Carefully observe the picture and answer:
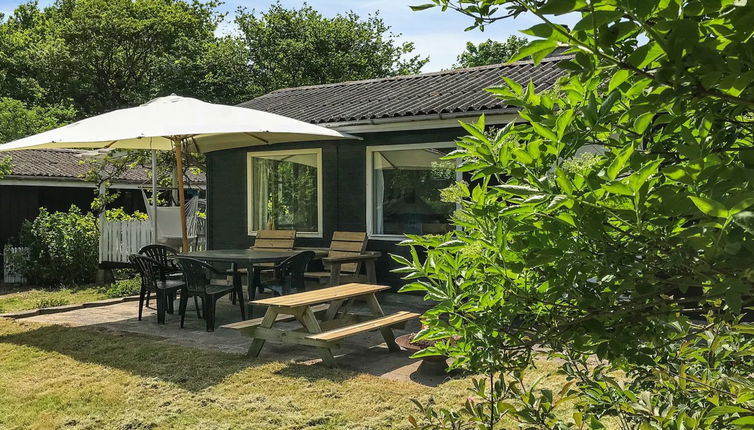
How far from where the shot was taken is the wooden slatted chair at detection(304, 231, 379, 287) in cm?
963

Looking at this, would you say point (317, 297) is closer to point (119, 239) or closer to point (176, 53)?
point (119, 239)

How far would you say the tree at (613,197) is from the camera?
93 cm

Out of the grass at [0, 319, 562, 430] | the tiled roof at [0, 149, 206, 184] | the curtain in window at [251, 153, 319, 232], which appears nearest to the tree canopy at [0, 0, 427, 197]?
the tiled roof at [0, 149, 206, 184]

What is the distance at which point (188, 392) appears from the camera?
5406 millimetres

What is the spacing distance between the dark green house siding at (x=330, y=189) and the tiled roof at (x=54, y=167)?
14.6 ft

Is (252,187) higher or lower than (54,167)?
lower

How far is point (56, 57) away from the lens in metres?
30.6

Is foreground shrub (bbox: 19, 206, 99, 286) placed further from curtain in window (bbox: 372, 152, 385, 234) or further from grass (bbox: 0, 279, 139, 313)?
curtain in window (bbox: 372, 152, 385, 234)

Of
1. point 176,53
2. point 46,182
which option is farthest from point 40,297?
point 176,53

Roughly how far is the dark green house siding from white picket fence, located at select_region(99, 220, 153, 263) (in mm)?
1880

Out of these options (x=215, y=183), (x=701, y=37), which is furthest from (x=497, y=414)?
(x=215, y=183)

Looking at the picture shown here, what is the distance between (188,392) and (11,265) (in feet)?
35.7

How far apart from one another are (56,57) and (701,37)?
34.2 metres

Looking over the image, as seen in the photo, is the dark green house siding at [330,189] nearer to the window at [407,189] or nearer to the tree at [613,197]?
the window at [407,189]
